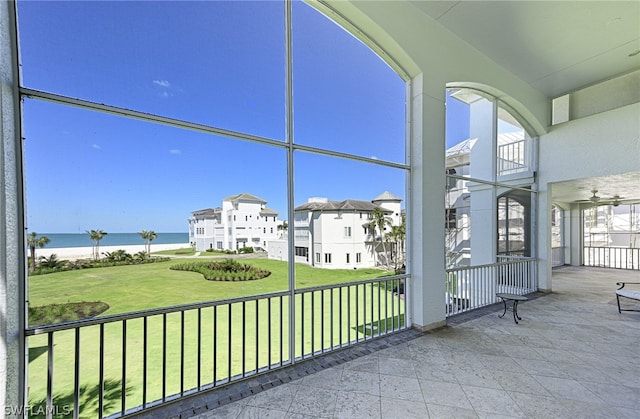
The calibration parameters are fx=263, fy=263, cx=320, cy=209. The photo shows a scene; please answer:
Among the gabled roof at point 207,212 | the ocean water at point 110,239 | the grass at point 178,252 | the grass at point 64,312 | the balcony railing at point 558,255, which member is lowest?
the balcony railing at point 558,255

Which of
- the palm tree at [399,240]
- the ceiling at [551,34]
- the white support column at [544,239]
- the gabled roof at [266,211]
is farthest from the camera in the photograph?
the white support column at [544,239]

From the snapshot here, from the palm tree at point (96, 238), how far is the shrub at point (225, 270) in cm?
56

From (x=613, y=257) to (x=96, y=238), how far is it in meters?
13.8

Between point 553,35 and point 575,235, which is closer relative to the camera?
point 553,35

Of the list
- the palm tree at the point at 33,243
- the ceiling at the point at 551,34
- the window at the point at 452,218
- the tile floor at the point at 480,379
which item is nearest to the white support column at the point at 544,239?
the tile floor at the point at 480,379

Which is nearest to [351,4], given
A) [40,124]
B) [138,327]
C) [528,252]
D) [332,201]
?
[332,201]

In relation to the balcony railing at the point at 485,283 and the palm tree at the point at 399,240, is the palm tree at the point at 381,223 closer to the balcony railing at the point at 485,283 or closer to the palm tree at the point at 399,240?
the palm tree at the point at 399,240

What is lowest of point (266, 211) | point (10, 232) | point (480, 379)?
point (480, 379)

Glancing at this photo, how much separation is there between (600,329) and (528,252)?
8.33 ft

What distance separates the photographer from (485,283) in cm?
468

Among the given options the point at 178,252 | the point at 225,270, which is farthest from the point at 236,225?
the point at 178,252

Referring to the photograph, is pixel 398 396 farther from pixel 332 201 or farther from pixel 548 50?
pixel 548 50

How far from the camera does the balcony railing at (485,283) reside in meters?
4.12

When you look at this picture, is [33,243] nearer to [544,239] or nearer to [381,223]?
[381,223]
